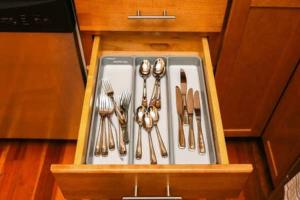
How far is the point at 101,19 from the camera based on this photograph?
883 millimetres

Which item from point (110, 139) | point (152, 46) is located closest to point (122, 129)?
point (110, 139)

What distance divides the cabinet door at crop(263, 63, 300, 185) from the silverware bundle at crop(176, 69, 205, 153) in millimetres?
339

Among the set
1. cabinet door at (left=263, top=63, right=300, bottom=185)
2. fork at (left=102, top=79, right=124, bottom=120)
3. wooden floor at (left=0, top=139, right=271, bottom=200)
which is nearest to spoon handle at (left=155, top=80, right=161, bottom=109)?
fork at (left=102, top=79, right=124, bottom=120)

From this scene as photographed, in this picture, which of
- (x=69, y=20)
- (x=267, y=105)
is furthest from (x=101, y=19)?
(x=267, y=105)

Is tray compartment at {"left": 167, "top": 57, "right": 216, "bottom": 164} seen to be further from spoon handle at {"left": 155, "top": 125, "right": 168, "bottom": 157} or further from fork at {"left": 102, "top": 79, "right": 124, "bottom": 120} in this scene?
fork at {"left": 102, "top": 79, "right": 124, "bottom": 120}

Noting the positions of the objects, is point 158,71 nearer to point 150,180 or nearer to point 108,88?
point 108,88

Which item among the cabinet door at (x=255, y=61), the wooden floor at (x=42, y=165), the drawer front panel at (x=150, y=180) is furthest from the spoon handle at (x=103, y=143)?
the wooden floor at (x=42, y=165)

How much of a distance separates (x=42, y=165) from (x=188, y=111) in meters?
0.74

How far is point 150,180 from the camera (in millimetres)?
669

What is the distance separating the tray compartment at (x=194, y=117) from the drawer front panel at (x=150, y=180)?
0.08 m

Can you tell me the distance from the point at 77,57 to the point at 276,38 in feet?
1.88

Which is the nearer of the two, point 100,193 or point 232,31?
point 100,193

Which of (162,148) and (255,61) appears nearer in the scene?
(162,148)

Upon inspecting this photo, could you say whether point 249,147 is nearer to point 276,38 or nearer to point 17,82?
point 276,38
